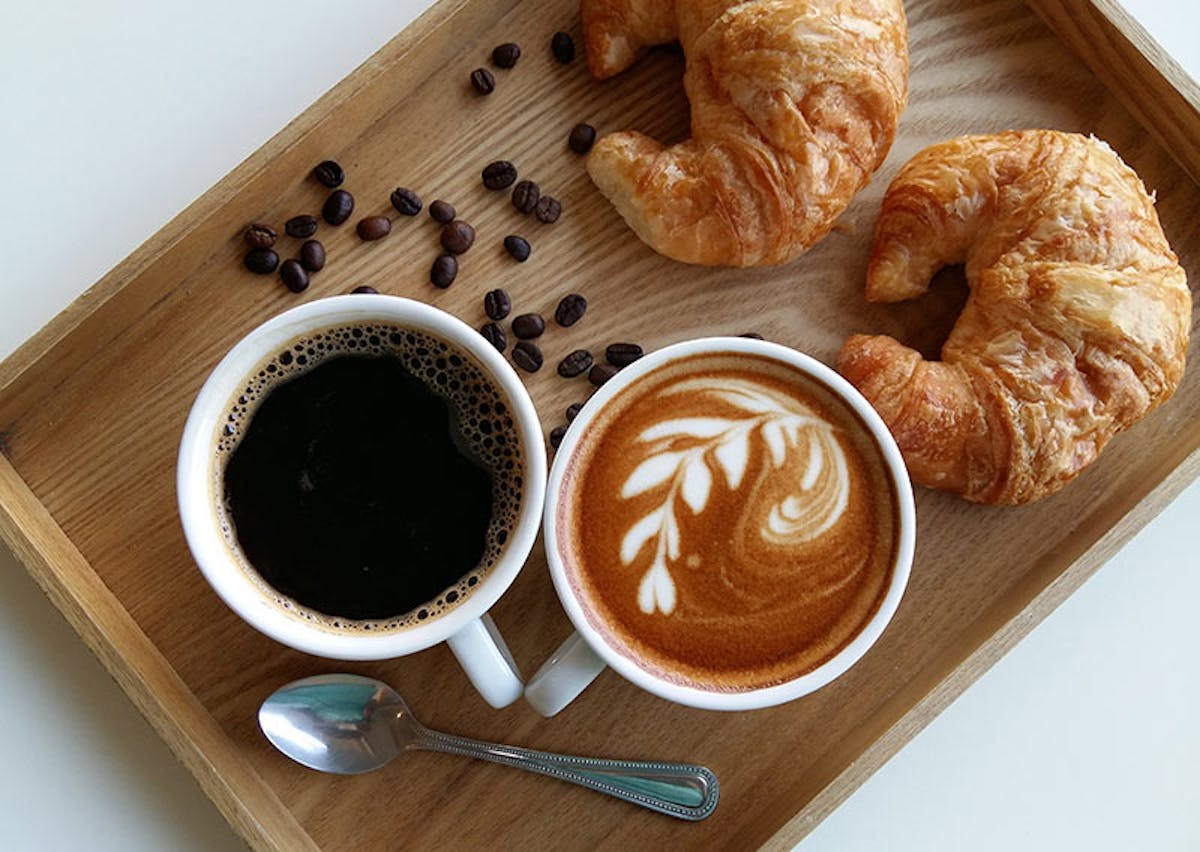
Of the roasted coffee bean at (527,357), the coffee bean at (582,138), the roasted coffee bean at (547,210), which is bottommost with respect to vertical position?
the roasted coffee bean at (527,357)

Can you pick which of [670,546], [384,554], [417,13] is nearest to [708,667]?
[670,546]

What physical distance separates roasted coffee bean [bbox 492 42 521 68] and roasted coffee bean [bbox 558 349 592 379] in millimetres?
456

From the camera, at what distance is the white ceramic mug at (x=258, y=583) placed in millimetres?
1451

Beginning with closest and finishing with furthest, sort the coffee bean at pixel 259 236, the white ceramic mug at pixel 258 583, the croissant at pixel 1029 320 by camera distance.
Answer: the white ceramic mug at pixel 258 583 → the croissant at pixel 1029 320 → the coffee bean at pixel 259 236

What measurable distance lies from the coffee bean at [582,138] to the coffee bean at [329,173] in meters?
0.35

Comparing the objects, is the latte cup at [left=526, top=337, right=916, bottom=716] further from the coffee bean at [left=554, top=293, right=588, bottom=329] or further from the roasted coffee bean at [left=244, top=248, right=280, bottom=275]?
the roasted coffee bean at [left=244, top=248, right=280, bottom=275]

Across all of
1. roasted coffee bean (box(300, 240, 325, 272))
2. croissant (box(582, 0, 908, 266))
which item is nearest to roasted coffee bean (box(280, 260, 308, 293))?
roasted coffee bean (box(300, 240, 325, 272))

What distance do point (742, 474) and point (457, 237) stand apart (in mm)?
596

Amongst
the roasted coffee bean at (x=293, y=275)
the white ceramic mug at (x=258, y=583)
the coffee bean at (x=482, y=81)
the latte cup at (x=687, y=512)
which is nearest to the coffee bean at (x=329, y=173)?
the roasted coffee bean at (x=293, y=275)

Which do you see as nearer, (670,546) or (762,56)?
(670,546)

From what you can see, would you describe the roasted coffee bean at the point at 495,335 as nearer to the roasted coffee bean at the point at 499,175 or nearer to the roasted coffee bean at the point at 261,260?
the roasted coffee bean at the point at 499,175

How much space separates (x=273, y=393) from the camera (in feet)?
5.10

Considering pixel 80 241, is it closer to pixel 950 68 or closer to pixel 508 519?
pixel 508 519

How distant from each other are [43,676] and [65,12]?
106cm
